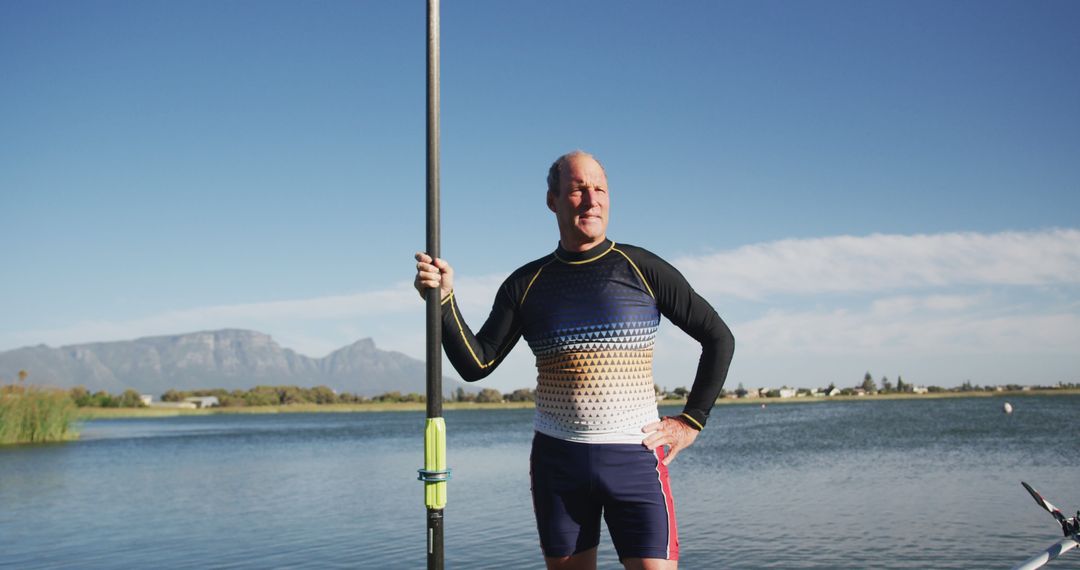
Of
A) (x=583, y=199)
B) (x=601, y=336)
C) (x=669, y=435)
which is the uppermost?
(x=583, y=199)

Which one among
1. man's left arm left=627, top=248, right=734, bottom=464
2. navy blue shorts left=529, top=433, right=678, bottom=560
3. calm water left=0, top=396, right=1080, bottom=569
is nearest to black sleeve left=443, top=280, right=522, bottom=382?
navy blue shorts left=529, top=433, right=678, bottom=560

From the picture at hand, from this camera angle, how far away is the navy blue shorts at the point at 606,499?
11.6 ft

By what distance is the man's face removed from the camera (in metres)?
3.63

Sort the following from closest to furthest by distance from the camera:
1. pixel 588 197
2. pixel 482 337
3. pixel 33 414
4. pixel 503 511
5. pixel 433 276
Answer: pixel 433 276 → pixel 588 197 → pixel 482 337 → pixel 503 511 → pixel 33 414

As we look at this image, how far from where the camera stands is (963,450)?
113ft

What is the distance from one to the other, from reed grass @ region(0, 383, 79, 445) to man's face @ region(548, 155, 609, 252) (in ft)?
172

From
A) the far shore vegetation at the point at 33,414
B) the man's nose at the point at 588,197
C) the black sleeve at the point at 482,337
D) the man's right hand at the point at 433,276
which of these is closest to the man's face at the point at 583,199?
the man's nose at the point at 588,197

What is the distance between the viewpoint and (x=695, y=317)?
372 centimetres

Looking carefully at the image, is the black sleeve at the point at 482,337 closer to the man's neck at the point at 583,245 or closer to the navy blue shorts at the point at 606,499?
the man's neck at the point at 583,245

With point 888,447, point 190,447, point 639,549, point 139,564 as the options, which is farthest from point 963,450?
point 190,447

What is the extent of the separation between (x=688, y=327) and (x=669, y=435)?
471 millimetres

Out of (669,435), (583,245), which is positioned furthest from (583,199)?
(669,435)

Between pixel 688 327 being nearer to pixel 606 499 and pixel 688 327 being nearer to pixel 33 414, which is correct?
pixel 606 499

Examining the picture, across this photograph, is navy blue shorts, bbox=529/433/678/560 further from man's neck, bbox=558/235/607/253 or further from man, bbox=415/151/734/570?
man's neck, bbox=558/235/607/253
